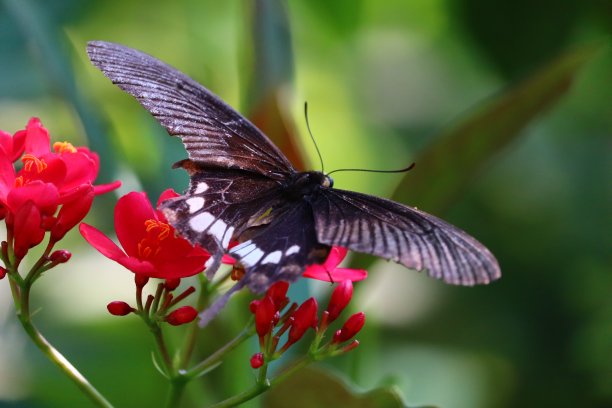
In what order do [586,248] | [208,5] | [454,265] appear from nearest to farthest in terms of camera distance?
[454,265] → [586,248] → [208,5]

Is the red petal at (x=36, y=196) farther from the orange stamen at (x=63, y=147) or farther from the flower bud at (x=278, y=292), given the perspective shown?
the flower bud at (x=278, y=292)

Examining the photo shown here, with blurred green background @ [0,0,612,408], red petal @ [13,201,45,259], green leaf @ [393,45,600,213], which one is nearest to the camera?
red petal @ [13,201,45,259]

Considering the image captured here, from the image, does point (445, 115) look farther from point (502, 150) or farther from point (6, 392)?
point (6, 392)

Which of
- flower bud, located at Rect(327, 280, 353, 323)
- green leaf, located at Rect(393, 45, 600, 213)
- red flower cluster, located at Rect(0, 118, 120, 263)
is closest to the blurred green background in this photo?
green leaf, located at Rect(393, 45, 600, 213)

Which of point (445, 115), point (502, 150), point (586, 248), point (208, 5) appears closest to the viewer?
point (502, 150)

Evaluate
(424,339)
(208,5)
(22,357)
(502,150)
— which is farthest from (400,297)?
(208,5)

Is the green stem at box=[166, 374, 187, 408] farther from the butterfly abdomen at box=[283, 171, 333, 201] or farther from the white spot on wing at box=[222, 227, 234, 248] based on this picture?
the butterfly abdomen at box=[283, 171, 333, 201]

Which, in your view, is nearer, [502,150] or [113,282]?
[502,150]
